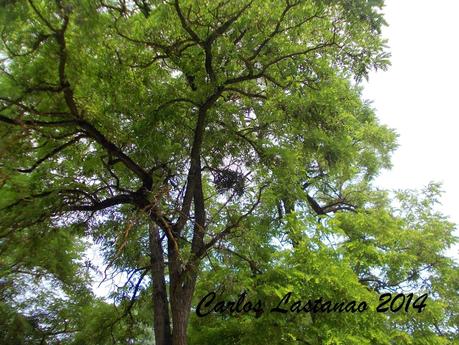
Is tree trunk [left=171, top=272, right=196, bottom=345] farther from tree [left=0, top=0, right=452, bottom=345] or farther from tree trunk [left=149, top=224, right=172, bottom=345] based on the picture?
tree trunk [left=149, top=224, right=172, bottom=345]

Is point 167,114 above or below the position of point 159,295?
above

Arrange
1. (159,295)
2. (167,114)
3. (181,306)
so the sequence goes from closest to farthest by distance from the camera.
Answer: (181,306) → (167,114) → (159,295)

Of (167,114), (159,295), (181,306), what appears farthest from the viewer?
(159,295)

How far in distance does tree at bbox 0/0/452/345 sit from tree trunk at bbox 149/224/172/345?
0.03m

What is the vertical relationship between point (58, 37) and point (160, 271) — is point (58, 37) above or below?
above

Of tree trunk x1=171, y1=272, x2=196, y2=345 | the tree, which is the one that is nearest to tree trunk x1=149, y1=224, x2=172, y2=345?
the tree

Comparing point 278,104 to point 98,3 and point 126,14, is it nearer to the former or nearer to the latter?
point 126,14

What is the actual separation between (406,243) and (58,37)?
8.27 meters

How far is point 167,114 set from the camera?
702 cm

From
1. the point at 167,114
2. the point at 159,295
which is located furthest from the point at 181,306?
the point at 167,114

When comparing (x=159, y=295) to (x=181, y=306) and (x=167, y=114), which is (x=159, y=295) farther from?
(x=167, y=114)

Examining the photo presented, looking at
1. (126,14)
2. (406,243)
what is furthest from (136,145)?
(406,243)

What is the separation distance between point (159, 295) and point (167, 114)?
11.1 ft

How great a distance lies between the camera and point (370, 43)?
20.1 feet
